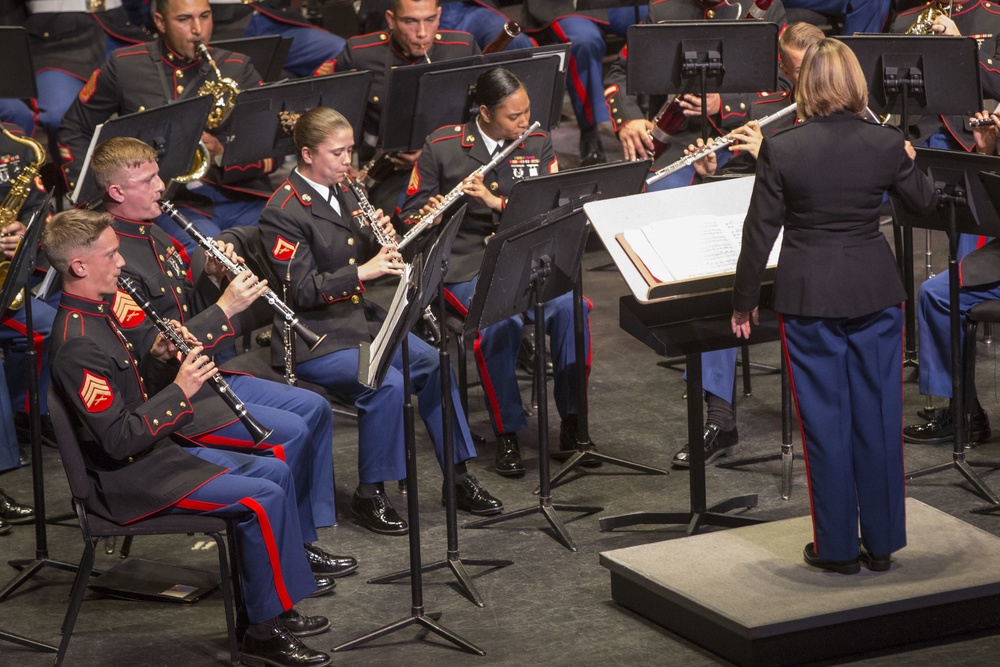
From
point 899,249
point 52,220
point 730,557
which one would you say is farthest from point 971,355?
point 52,220

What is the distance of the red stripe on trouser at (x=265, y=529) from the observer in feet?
12.2

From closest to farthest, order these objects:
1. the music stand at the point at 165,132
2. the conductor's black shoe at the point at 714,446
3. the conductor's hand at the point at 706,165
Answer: the music stand at the point at 165,132, the conductor's black shoe at the point at 714,446, the conductor's hand at the point at 706,165

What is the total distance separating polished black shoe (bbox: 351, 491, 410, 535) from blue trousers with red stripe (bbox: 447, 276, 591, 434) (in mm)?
624

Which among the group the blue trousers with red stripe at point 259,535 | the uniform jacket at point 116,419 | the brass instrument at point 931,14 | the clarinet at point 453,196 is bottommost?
the blue trousers with red stripe at point 259,535

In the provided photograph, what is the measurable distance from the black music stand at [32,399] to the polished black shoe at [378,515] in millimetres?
951

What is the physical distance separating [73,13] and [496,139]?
105 inches

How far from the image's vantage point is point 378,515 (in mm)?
4711

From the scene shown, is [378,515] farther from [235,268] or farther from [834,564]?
[834,564]

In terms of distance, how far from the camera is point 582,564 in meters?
4.39

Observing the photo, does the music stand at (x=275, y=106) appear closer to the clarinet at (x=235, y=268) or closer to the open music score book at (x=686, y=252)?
the clarinet at (x=235, y=268)

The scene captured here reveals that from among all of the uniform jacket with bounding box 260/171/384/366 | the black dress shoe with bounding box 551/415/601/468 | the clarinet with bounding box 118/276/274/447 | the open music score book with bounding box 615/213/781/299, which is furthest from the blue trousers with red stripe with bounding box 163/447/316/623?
the black dress shoe with bounding box 551/415/601/468

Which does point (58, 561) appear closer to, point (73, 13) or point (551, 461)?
point (551, 461)

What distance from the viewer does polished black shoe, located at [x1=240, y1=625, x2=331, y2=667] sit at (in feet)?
12.4

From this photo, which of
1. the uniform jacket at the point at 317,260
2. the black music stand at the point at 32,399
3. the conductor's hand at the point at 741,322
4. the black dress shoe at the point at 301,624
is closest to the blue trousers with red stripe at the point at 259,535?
the black dress shoe at the point at 301,624
